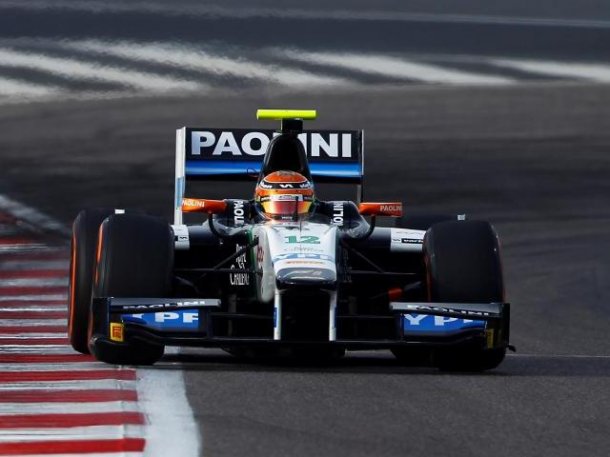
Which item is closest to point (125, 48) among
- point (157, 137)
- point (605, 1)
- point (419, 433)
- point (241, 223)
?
point (157, 137)

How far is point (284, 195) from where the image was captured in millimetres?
11352

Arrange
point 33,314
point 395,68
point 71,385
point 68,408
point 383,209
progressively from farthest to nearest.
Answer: point 395,68 < point 33,314 < point 383,209 < point 71,385 < point 68,408

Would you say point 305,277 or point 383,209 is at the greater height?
point 383,209

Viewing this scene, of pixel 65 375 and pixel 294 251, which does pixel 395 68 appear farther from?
pixel 65 375

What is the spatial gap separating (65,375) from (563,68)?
61.2 feet

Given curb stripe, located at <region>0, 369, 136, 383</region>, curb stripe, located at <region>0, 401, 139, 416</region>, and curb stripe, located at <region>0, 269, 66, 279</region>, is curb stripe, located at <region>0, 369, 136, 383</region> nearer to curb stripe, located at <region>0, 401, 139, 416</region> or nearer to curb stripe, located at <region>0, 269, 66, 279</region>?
curb stripe, located at <region>0, 401, 139, 416</region>

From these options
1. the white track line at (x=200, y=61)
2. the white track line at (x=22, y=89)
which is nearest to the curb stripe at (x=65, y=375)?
the white track line at (x=22, y=89)

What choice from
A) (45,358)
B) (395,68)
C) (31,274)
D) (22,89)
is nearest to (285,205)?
(45,358)

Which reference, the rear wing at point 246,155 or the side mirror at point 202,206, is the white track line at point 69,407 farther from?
the rear wing at point 246,155

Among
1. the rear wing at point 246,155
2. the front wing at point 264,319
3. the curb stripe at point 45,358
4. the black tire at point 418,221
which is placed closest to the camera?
the front wing at point 264,319

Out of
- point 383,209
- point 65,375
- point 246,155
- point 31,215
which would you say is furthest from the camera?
point 31,215

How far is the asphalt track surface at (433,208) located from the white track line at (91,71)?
638 mm

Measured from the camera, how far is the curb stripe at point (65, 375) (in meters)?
9.44

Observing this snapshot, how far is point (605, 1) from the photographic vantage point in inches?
1145
